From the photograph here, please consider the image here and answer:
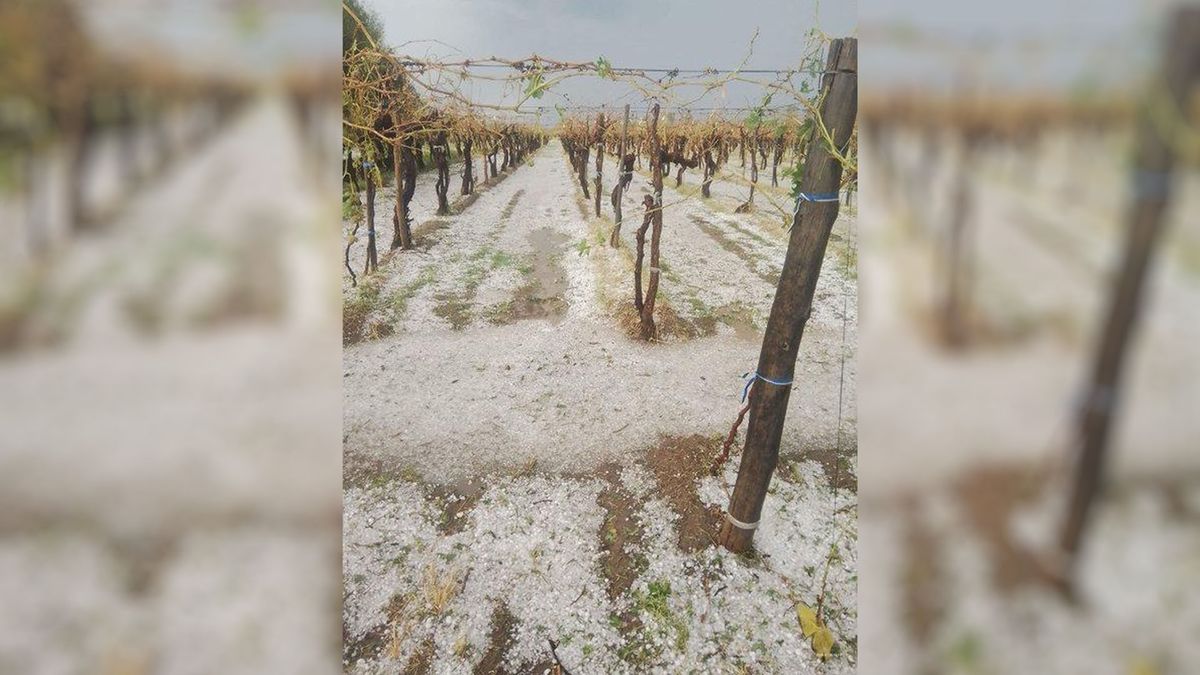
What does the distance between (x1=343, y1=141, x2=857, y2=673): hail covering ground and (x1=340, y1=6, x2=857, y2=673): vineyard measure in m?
0.02

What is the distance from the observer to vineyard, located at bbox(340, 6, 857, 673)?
106 inches

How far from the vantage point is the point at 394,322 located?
22.6 ft

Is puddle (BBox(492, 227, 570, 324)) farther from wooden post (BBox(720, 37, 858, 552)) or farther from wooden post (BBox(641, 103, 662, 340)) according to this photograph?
wooden post (BBox(720, 37, 858, 552))

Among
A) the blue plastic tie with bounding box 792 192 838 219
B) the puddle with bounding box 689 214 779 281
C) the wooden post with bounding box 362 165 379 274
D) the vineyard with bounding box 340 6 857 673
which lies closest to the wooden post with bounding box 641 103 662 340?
the vineyard with bounding box 340 6 857 673

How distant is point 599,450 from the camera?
173 inches

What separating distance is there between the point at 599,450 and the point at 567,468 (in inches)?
13.0

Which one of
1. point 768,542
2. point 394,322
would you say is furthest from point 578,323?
point 768,542
